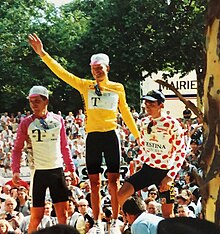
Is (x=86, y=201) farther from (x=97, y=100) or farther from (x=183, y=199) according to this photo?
(x=97, y=100)

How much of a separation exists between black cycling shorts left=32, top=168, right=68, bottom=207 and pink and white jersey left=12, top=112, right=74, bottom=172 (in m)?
0.06

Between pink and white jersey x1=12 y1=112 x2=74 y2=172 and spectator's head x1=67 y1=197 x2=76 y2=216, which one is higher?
pink and white jersey x1=12 y1=112 x2=74 y2=172

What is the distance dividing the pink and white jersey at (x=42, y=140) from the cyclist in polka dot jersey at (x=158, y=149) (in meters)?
0.81

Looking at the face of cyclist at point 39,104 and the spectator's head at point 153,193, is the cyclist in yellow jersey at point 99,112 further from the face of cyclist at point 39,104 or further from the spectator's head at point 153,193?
the spectator's head at point 153,193

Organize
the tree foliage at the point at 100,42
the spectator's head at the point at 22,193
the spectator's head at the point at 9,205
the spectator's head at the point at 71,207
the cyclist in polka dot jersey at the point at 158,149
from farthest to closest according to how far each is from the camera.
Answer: the tree foliage at the point at 100,42 < the spectator's head at the point at 22,193 < the spectator's head at the point at 9,205 < the spectator's head at the point at 71,207 < the cyclist in polka dot jersey at the point at 158,149

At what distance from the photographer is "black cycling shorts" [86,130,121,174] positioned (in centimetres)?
730

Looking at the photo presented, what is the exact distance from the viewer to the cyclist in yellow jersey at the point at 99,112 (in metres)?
7.18

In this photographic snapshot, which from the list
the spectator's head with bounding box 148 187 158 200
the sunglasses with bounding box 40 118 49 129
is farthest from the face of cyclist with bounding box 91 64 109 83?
the spectator's head with bounding box 148 187 158 200

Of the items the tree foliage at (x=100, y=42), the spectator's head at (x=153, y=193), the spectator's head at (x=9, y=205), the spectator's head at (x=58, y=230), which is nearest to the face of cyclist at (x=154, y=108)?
the spectator's head at (x=153, y=193)

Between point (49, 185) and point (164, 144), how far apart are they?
118cm

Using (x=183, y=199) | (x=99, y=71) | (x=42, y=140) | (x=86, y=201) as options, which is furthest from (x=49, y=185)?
(x=183, y=199)

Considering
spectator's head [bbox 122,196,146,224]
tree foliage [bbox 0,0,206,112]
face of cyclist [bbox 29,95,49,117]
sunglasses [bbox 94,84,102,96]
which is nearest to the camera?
face of cyclist [bbox 29,95,49,117]

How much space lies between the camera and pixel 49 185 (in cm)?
700

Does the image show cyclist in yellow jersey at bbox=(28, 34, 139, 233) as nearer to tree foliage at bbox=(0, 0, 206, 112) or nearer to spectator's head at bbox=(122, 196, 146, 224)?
spectator's head at bbox=(122, 196, 146, 224)
